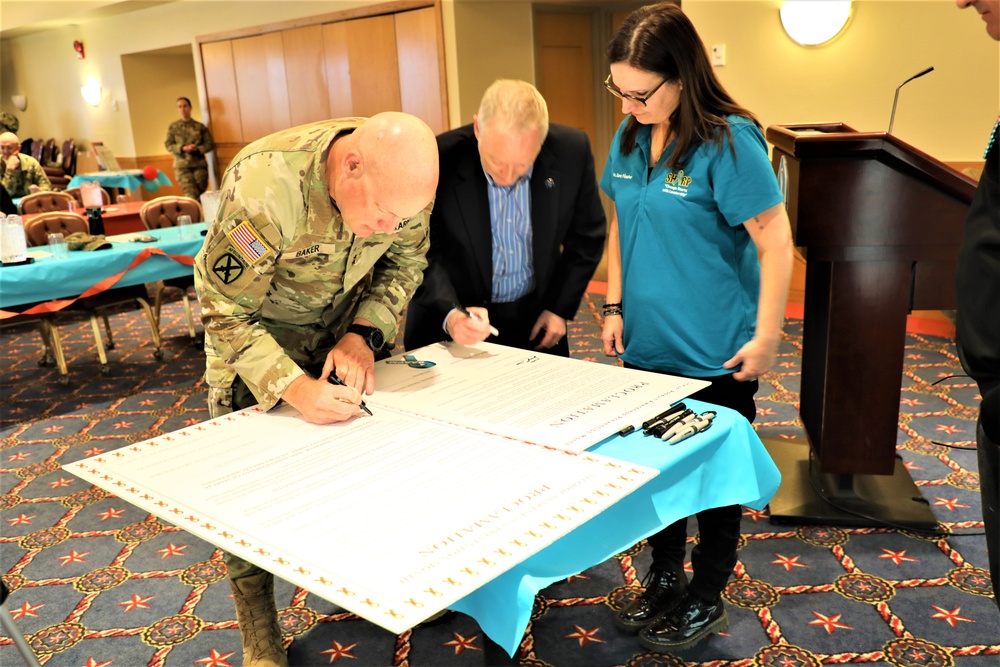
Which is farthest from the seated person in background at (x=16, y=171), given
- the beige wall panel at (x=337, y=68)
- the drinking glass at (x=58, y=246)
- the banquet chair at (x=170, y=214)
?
the drinking glass at (x=58, y=246)

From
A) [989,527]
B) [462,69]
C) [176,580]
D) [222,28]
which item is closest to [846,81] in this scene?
[462,69]

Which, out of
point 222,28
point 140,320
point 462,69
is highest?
point 222,28

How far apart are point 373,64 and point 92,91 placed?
744cm

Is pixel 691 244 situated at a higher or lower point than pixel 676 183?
lower

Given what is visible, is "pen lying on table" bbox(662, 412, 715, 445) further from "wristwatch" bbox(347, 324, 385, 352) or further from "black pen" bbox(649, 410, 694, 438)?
"wristwatch" bbox(347, 324, 385, 352)

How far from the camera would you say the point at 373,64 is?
7.95 metres

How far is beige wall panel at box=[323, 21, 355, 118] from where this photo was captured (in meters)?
8.19

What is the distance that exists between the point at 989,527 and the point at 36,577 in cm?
270

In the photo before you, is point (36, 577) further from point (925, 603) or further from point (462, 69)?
point (462, 69)

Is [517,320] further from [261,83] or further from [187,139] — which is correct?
[187,139]

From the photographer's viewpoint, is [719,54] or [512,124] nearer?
[512,124]

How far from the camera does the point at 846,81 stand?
4926 millimetres

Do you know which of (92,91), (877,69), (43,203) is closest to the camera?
(877,69)

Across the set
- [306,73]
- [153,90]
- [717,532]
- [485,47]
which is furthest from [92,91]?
[717,532]
